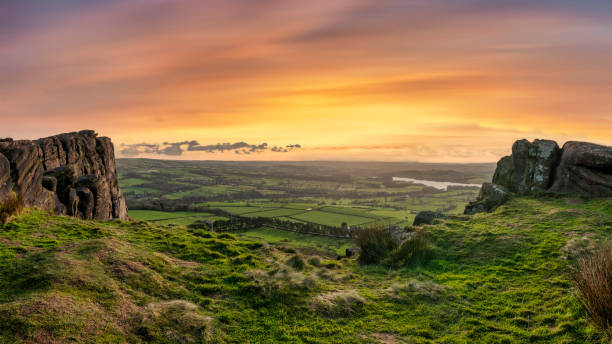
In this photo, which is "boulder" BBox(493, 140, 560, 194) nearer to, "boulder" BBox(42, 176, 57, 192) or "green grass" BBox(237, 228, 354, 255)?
"green grass" BBox(237, 228, 354, 255)

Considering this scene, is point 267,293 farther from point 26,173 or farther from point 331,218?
point 331,218

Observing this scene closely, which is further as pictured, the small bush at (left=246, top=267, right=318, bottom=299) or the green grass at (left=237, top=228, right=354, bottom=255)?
the green grass at (left=237, top=228, right=354, bottom=255)

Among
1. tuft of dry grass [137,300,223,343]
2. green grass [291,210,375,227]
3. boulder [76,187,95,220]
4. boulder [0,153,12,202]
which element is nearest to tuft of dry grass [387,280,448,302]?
tuft of dry grass [137,300,223,343]

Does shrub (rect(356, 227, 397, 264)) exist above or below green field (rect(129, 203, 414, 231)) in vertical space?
above

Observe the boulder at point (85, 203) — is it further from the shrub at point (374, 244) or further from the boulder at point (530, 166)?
the boulder at point (530, 166)

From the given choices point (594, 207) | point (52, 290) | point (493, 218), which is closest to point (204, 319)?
point (52, 290)

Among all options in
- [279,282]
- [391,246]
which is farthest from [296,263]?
[391,246]

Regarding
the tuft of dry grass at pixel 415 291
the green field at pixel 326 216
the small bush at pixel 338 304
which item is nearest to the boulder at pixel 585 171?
the tuft of dry grass at pixel 415 291
